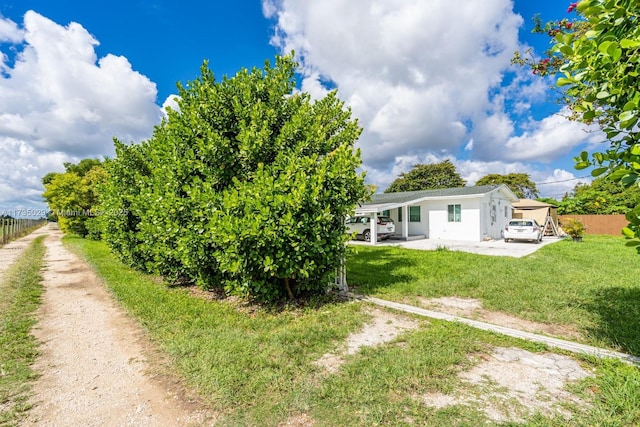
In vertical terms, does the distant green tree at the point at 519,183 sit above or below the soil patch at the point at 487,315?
above

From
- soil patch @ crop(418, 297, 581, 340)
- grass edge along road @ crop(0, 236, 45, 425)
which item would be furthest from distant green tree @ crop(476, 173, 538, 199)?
grass edge along road @ crop(0, 236, 45, 425)

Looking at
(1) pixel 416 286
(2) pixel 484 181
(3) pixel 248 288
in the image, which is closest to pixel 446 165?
(2) pixel 484 181

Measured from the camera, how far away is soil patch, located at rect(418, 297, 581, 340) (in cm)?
428

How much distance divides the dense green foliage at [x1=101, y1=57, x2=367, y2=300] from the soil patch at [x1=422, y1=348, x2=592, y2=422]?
2658 mm

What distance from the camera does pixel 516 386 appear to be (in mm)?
2879

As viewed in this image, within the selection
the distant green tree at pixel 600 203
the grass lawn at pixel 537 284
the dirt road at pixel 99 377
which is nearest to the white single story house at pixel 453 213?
the grass lawn at pixel 537 284

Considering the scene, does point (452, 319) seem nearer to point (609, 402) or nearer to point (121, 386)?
point (609, 402)

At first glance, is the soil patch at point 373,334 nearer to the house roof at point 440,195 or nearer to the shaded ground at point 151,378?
the shaded ground at point 151,378

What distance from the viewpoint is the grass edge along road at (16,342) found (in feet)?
9.04

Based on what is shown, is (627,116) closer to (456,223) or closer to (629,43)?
(629,43)

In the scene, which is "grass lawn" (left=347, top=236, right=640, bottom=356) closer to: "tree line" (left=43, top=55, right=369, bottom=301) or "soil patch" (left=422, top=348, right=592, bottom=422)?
"soil patch" (left=422, top=348, right=592, bottom=422)

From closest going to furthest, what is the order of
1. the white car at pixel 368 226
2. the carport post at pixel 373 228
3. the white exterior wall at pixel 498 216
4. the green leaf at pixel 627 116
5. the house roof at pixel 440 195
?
the green leaf at pixel 627 116
the carport post at pixel 373 228
the house roof at pixel 440 195
the white car at pixel 368 226
the white exterior wall at pixel 498 216

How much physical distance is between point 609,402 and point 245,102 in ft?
20.5

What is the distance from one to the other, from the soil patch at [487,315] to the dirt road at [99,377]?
13.6 ft
